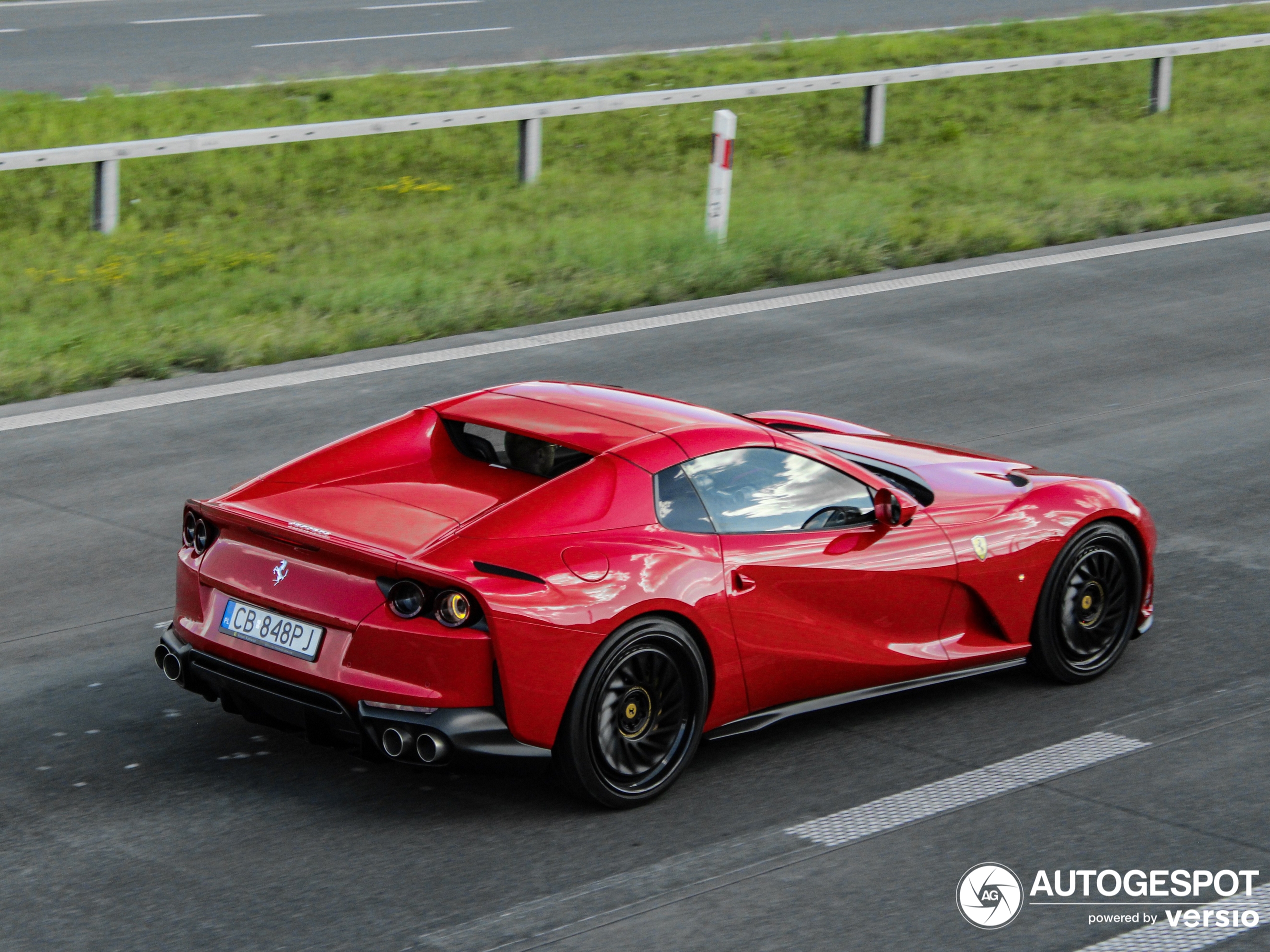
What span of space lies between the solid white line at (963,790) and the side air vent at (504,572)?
3.82 ft

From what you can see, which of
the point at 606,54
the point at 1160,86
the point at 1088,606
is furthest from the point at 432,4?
the point at 1088,606

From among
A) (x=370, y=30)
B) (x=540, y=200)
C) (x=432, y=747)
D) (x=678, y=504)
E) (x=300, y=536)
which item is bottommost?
(x=432, y=747)

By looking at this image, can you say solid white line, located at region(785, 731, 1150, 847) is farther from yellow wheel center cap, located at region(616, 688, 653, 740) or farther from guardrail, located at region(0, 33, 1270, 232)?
guardrail, located at region(0, 33, 1270, 232)

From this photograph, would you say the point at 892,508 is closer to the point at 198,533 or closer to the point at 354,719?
the point at 354,719

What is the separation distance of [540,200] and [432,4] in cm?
1419

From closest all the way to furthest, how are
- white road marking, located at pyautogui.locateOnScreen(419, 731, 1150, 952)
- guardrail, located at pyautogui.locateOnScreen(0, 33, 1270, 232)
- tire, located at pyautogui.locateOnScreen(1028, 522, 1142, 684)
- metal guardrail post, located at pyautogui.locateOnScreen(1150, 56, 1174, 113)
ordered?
white road marking, located at pyautogui.locateOnScreen(419, 731, 1150, 952) → tire, located at pyautogui.locateOnScreen(1028, 522, 1142, 684) → guardrail, located at pyautogui.locateOnScreen(0, 33, 1270, 232) → metal guardrail post, located at pyautogui.locateOnScreen(1150, 56, 1174, 113)

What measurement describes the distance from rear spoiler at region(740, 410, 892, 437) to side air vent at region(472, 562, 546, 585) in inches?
86.0

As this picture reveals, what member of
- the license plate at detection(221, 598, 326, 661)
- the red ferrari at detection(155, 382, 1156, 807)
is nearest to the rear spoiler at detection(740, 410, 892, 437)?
the red ferrari at detection(155, 382, 1156, 807)

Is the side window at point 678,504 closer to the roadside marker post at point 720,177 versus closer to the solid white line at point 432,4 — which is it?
the roadside marker post at point 720,177

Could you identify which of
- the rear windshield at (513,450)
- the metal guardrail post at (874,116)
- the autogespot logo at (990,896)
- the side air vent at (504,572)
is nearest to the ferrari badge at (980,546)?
the autogespot logo at (990,896)

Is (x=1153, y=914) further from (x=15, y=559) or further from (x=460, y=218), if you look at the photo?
(x=460, y=218)

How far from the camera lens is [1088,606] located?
7250 millimetres

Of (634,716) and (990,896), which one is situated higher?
(634,716)

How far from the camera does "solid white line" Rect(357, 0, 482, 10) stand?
2925 cm
